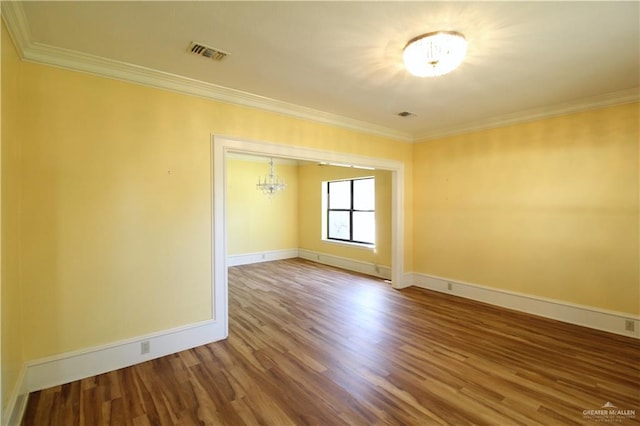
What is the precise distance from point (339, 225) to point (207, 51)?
547cm

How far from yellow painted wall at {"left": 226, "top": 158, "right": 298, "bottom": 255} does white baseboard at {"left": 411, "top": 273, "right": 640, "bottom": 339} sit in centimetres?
434

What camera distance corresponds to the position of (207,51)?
7.75 feet

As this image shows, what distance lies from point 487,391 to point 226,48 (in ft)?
11.5

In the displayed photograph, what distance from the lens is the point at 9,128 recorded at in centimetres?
197

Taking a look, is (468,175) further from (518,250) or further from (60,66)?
(60,66)

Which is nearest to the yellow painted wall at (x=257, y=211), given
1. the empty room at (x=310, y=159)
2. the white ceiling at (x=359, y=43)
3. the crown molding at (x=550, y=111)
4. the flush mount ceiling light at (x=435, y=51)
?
the empty room at (x=310, y=159)

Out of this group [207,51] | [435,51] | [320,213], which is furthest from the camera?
[320,213]

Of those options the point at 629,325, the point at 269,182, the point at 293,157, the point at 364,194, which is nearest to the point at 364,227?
the point at 364,194

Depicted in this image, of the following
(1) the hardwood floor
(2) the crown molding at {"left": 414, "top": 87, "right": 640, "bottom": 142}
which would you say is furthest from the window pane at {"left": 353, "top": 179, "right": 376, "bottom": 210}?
(1) the hardwood floor

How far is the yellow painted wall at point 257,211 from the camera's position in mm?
7359

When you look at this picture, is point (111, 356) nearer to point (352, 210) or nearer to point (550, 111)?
point (352, 210)

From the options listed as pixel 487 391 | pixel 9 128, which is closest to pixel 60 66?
pixel 9 128

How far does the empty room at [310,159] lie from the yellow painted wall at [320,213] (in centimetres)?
175

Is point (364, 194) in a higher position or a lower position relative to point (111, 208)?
higher
